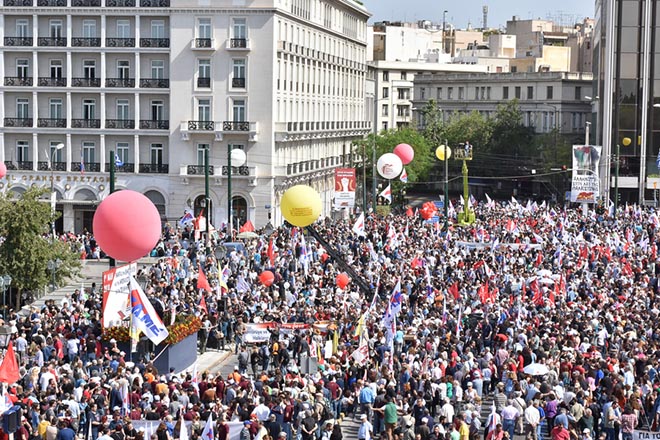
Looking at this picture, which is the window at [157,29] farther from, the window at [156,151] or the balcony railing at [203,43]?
the window at [156,151]

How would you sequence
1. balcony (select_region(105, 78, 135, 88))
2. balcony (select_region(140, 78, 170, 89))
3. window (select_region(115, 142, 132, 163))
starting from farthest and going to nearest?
1. window (select_region(115, 142, 132, 163))
2. balcony (select_region(105, 78, 135, 88))
3. balcony (select_region(140, 78, 170, 89))

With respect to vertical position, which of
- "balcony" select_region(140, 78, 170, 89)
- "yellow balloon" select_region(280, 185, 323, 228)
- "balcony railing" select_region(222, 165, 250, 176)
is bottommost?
"balcony railing" select_region(222, 165, 250, 176)

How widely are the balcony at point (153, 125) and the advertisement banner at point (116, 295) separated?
4033 centimetres

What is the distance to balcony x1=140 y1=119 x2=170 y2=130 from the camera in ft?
237

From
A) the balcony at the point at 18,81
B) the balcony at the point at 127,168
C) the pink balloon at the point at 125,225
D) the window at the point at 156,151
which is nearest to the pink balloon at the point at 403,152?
the window at the point at 156,151

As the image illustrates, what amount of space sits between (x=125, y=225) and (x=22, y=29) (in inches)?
1879

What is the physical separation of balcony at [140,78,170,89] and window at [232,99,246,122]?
366cm

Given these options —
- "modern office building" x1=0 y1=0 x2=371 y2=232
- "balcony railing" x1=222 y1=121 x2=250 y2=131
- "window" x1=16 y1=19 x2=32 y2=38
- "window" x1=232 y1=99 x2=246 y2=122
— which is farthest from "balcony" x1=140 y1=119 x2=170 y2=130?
"window" x1=16 y1=19 x2=32 y2=38

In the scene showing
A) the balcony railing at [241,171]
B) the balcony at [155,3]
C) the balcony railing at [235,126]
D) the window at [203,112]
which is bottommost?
the balcony railing at [241,171]

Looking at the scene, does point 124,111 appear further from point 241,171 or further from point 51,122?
point 241,171

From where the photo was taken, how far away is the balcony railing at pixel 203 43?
71.0 meters

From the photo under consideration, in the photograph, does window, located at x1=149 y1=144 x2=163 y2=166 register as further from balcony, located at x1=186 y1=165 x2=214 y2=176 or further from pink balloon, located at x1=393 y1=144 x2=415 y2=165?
pink balloon, located at x1=393 y1=144 x2=415 y2=165

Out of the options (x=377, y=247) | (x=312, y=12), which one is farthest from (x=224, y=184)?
(x=377, y=247)

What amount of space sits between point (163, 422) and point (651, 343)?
11.8 metres
